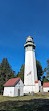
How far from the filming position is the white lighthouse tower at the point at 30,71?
31.8 m

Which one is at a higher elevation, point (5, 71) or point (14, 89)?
point (5, 71)

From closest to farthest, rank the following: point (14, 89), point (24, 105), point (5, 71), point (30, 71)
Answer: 1. point (24, 105)
2. point (14, 89)
3. point (30, 71)
4. point (5, 71)

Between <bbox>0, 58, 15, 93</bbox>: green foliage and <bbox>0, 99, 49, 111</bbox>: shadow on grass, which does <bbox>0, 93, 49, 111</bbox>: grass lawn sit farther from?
<bbox>0, 58, 15, 93</bbox>: green foliage

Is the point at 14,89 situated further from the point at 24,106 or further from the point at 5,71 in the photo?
the point at 5,71

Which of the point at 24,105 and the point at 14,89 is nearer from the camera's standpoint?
the point at 24,105

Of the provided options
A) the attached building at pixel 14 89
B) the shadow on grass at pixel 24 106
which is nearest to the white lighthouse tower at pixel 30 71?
the attached building at pixel 14 89

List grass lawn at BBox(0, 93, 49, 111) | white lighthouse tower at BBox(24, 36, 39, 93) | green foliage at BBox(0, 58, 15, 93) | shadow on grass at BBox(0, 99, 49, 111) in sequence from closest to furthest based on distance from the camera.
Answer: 1. shadow on grass at BBox(0, 99, 49, 111)
2. grass lawn at BBox(0, 93, 49, 111)
3. white lighthouse tower at BBox(24, 36, 39, 93)
4. green foliage at BBox(0, 58, 15, 93)

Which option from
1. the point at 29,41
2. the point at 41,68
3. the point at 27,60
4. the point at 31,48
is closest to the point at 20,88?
the point at 27,60

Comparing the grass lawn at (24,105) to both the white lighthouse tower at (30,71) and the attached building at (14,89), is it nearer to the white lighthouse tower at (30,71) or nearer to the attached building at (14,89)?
the attached building at (14,89)

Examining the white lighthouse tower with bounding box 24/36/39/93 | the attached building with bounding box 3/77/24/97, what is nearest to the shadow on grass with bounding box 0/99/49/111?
the attached building with bounding box 3/77/24/97

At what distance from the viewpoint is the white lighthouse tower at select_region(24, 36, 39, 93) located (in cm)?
3176

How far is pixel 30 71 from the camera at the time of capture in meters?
33.1

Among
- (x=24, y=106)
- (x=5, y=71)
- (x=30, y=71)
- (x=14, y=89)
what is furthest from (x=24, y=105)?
(x=5, y=71)

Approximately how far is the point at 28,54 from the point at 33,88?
1313 cm
